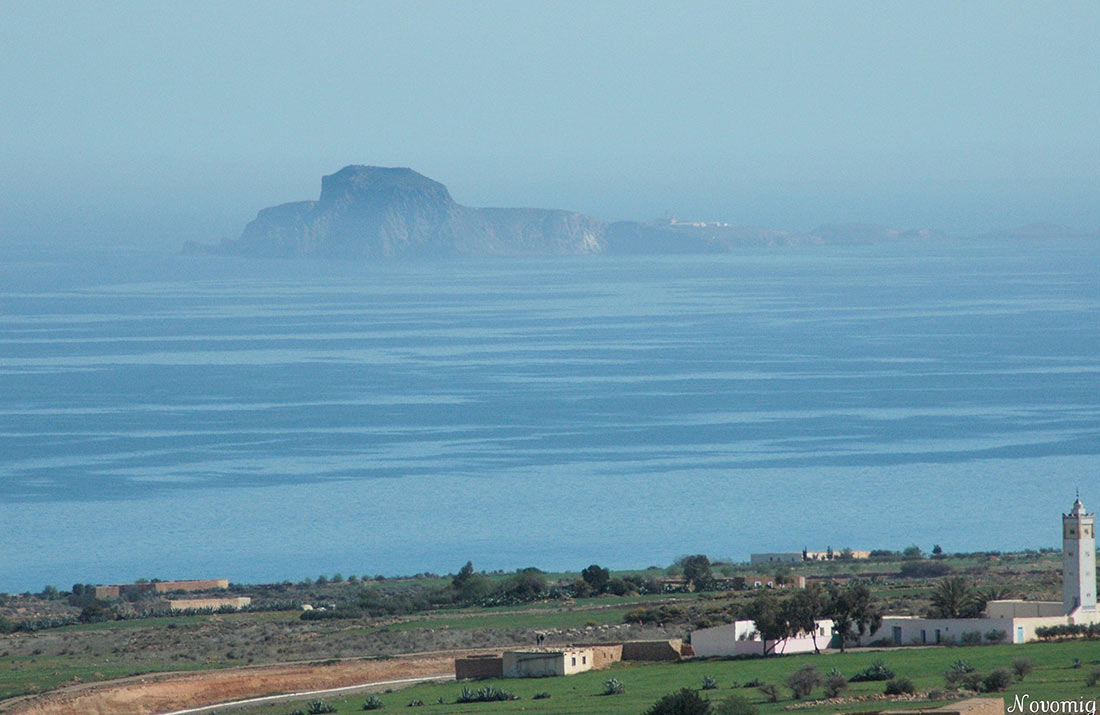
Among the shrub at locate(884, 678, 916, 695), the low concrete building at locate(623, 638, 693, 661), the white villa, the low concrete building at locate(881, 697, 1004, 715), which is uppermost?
the white villa

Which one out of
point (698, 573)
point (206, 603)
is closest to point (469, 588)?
point (698, 573)

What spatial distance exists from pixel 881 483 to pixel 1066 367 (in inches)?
1526

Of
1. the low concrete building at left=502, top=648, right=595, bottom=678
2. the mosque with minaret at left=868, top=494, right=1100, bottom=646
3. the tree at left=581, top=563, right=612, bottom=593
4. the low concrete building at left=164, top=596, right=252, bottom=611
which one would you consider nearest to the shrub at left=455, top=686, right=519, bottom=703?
the low concrete building at left=502, top=648, right=595, bottom=678

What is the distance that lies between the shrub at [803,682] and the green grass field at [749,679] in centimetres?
10

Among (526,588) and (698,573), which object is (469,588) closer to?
(526,588)

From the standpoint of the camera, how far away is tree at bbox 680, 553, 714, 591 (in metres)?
33.9

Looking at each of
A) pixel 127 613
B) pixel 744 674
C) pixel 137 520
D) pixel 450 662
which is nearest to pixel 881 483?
pixel 137 520

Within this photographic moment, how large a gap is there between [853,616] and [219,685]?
26.1 ft

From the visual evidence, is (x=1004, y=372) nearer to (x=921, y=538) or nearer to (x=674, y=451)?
(x=674, y=451)

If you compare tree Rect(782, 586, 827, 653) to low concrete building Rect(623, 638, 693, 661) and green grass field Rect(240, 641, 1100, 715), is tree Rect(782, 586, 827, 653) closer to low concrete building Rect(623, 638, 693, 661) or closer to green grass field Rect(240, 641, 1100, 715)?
green grass field Rect(240, 641, 1100, 715)

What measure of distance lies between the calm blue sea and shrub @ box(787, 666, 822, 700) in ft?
79.0

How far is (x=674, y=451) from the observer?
64062 millimetres

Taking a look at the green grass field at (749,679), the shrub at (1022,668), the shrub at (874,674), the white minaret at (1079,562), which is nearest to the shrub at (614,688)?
the green grass field at (749,679)

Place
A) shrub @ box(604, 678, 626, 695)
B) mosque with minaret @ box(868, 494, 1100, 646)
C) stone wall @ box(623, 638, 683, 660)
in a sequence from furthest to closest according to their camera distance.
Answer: stone wall @ box(623, 638, 683, 660), mosque with minaret @ box(868, 494, 1100, 646), shrub @ box(604, 678, 626, 695)
